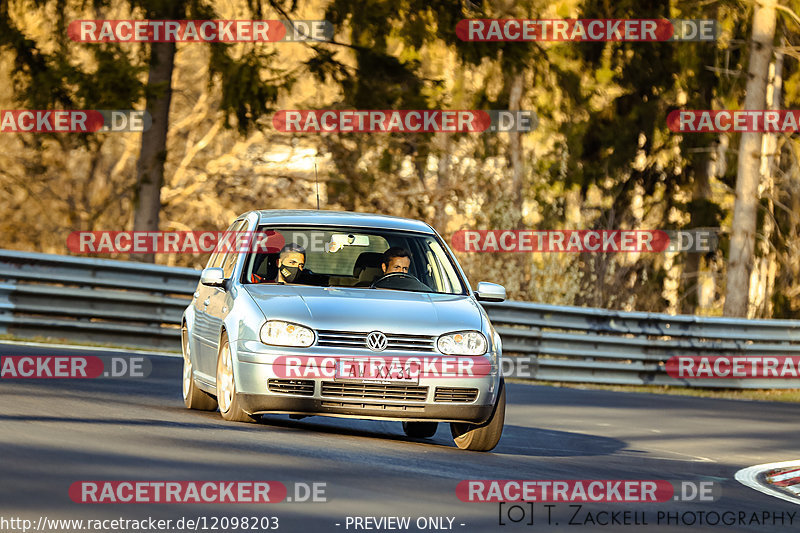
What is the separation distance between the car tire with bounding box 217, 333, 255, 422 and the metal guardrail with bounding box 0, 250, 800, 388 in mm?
7640

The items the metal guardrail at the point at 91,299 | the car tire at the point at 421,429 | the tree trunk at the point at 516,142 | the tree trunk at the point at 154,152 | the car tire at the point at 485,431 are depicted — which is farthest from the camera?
the tree trunk at the point at 516,142

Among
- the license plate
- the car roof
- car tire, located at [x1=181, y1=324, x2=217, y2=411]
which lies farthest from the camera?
car tire, located at [x1=181, y1=324, x2=217, y2=411]

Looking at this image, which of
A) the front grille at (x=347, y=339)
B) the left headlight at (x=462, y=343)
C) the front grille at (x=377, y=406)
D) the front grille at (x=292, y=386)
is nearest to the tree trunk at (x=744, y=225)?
the left headlight at (x=462, y=343)

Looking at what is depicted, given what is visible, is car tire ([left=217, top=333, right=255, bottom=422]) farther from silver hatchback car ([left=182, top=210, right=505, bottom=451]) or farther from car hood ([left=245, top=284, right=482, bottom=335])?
car hood ([left=245, top=284, right=482, bottom=335])

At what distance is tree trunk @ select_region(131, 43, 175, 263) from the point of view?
2442cm

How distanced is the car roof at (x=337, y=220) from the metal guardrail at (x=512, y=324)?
7031mm

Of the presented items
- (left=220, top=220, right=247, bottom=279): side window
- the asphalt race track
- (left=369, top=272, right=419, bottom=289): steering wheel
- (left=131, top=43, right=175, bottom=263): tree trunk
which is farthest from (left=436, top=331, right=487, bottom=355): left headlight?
(left=131, top=43, right=175, bottom=263): tree trunk

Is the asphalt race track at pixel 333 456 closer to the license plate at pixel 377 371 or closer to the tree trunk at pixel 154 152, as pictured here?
the license plate at pixel 377 371

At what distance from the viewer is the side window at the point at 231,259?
11742mm

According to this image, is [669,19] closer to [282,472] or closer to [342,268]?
Answer: [342,268]

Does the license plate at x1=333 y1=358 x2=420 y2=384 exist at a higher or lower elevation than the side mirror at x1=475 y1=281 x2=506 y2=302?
lower

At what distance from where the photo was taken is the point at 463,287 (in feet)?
38.3

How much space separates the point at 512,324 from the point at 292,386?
1059 cm

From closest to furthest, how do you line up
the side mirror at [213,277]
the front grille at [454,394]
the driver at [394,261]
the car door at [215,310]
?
the front grille at [454,394] < the car door at [215,310] < the side mirror at [213,277] < the driver at [394,261]
